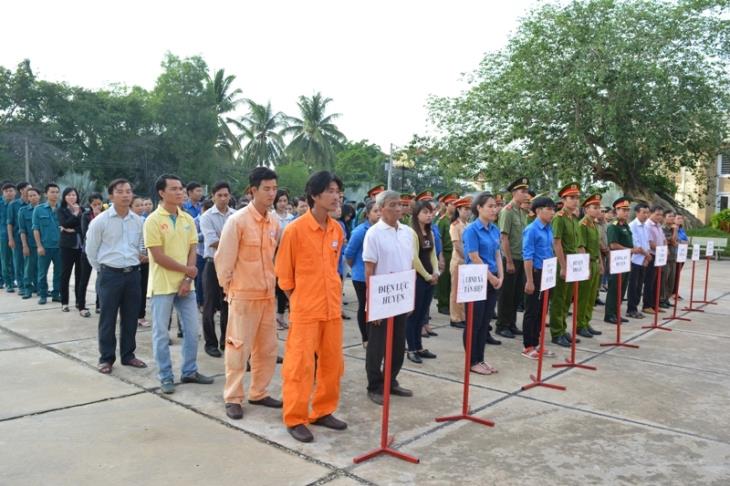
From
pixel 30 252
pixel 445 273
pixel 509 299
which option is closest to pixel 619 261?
pixel 509 299

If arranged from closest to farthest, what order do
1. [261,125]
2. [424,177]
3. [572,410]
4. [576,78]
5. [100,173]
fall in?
1. [572,410]
2. [576,78]
3. [100,173]
4. [261,125]
5. [424,177]

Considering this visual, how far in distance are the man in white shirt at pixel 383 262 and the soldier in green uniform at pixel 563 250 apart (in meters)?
2.88

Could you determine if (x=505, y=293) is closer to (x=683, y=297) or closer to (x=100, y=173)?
(x=683, y=297)

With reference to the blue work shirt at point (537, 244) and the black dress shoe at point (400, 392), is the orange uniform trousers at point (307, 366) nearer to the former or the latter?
the black dress shoe at point (400, 392)

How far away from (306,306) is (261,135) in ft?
163

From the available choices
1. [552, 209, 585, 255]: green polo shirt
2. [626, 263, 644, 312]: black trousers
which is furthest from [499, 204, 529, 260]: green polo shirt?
[626, 263, 644, 312]: black trousers

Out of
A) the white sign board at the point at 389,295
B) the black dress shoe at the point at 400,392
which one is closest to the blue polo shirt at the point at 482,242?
the black dress shoe at the point at 400,392

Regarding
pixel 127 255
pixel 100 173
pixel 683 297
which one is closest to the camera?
pixel 127 255

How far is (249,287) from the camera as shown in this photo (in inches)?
177

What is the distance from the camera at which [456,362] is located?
632 centimetres

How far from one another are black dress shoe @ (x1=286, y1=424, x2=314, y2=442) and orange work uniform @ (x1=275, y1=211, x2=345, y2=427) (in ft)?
0.10

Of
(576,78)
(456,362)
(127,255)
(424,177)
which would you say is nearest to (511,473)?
(456,362)

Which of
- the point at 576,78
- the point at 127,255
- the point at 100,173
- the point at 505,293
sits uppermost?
the point at 576,78

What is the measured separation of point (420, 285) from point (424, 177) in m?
54.7
